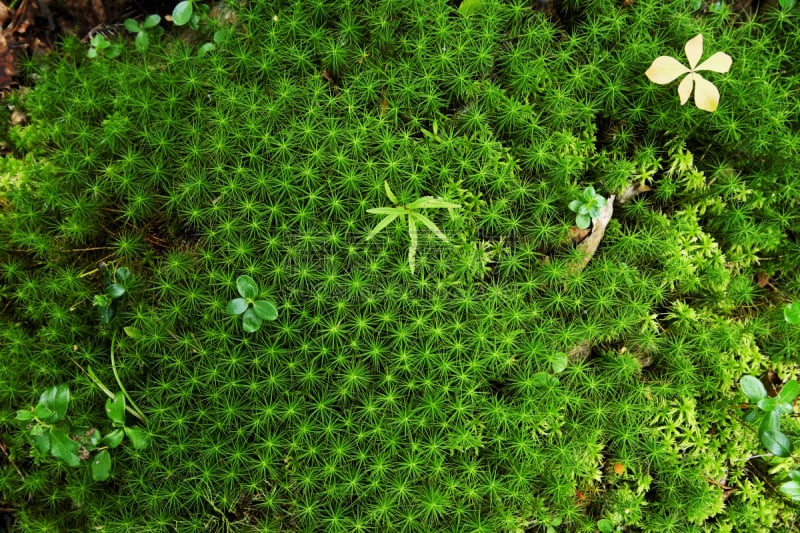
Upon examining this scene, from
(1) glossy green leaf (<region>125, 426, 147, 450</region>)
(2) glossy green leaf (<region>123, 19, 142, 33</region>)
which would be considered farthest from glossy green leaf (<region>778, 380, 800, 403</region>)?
(2) glossy green leaf (<region>123, 19, 142, 33</region>)

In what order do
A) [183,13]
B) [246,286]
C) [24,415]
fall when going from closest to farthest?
[24,415], [246,286], [183,13]

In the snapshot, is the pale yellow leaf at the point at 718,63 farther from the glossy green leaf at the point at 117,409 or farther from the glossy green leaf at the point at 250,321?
the glossy green leaf at the point at 117,409

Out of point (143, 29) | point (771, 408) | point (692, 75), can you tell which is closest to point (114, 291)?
point (143, 29)

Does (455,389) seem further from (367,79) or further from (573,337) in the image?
(367,79)

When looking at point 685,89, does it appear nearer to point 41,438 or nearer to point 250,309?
point 250,309

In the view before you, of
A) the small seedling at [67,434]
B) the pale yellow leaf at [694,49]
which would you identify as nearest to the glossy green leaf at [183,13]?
the small seedling at [67,434]

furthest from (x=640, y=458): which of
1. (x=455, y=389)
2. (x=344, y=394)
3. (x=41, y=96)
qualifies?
(x=41, y=96)

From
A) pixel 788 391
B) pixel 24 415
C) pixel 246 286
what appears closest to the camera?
pixel 24 415
